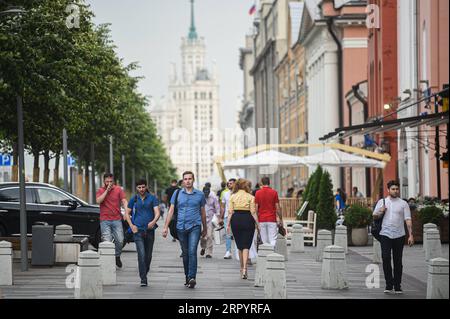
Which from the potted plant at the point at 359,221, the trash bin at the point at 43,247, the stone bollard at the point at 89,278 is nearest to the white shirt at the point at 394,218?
the stone bollard at the point at 89,278

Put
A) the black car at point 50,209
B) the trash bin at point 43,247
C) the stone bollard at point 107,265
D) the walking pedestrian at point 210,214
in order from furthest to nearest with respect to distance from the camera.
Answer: the black car at point 50,209, the walking pedestrian at point 210,214, the trash bin at point 43,247, the stone bollard at point 107,265

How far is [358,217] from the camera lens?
35.9 metres

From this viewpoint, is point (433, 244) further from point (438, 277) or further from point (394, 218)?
point (438, 277)

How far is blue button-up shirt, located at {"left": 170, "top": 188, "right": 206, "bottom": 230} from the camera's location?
21.4m

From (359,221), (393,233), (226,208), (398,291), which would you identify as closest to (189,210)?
(393,233)

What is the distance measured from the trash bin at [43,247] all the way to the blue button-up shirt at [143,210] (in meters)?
4.52

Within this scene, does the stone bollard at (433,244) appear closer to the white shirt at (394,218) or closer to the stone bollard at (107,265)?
the white shirt at (394,218)

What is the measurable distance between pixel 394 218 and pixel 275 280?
9.38 ft

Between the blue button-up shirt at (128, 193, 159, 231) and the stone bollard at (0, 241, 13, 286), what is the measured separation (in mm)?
2101

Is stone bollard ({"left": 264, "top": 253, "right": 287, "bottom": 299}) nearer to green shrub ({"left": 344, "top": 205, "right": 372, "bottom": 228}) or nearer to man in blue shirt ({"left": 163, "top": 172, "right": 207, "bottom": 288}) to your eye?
man in blue shirt ({"left": 163, "top": 172, "right": 207, "bottom": 288})

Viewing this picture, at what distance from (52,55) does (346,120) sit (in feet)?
161

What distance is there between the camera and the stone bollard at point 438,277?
16438mm
